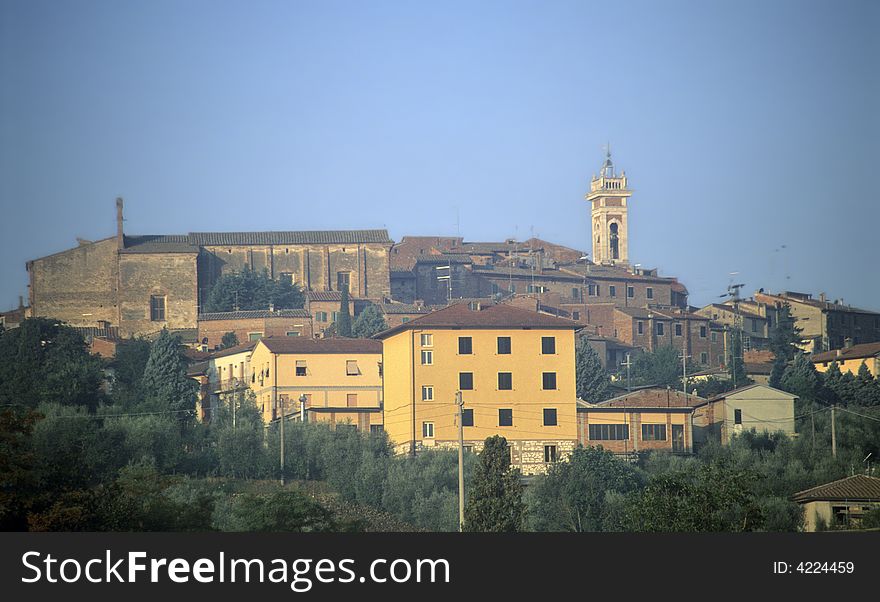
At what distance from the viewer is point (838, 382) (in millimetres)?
50969

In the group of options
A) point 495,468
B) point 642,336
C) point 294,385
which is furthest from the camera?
point 642,336

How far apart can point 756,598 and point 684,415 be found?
88.8 ft

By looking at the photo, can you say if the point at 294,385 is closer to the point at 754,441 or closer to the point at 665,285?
the point at 754,441

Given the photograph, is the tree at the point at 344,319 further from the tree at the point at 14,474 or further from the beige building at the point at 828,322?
the tree at the point at 14,474

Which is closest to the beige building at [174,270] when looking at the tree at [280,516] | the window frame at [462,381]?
the window frame at [462,381]

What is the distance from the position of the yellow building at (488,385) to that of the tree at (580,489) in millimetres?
4417

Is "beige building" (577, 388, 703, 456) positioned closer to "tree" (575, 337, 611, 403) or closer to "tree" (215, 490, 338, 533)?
"tree" (575, 337, 611, 403)

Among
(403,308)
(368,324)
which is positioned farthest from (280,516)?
(403,308)

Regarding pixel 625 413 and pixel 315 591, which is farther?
pixel 625 413

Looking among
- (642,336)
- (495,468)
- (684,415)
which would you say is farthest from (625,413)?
(642,336)

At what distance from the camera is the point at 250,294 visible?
214 ft

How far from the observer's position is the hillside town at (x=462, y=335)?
42.7m

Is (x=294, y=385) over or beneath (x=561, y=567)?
over

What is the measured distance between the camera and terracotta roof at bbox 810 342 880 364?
55.6 metres
